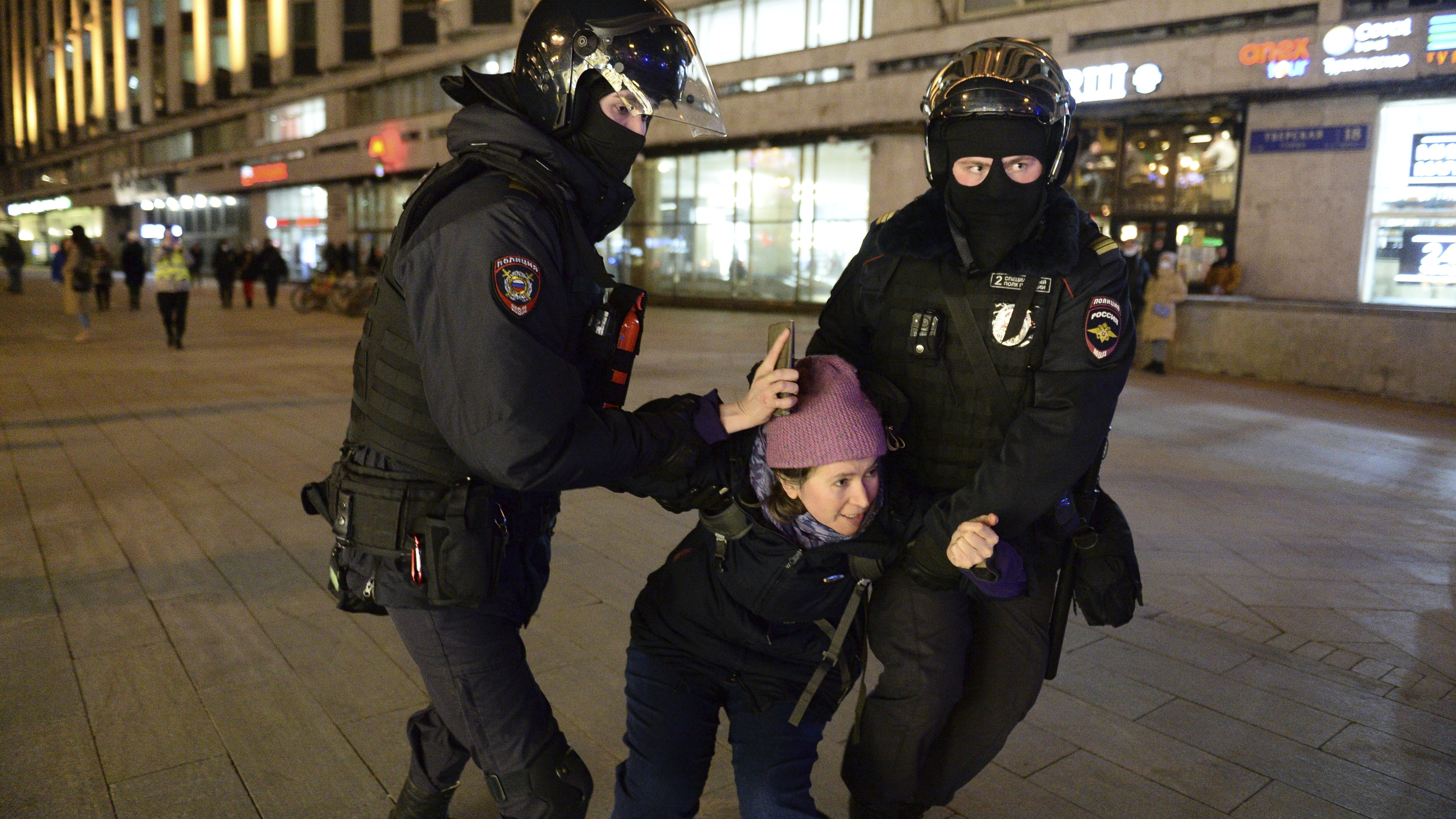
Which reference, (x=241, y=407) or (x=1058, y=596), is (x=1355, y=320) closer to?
(x=1058, y=596)

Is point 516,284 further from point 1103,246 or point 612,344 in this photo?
point 1103,246

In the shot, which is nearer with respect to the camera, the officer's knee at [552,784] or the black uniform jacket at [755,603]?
the officer's knee at [552,784]

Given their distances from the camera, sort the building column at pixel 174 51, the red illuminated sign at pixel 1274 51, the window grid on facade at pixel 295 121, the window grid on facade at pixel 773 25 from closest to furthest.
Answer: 1. the red illuminated sign at pixel 1274 51
2. the window grid on facade at pixel 773 25
3. the window grid on facade at pixel 295 121
4. the building column at pixel 174 51

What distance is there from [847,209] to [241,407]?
16.5m

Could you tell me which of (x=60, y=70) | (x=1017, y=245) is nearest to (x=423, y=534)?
(x=1017, y=245)

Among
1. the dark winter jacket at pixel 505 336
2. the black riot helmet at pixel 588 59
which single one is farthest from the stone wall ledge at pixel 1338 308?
the dark winter jacket at pixel 505 336

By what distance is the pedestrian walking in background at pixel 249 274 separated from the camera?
24438 millimetres

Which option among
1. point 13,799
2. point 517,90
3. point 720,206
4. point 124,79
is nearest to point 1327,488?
point 517,90

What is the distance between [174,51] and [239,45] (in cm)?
788

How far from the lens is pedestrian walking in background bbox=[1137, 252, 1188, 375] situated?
41.1 ft

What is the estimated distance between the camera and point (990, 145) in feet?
7.09

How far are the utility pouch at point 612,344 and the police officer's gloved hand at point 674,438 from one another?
0.08 metres

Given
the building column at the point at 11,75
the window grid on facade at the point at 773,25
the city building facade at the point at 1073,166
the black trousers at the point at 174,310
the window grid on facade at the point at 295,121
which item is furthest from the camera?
the building column at the point at 11,75

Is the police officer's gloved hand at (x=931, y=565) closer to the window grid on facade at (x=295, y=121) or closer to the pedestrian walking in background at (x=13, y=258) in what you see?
the pedestrian walking in background at (x=13, y=258)
